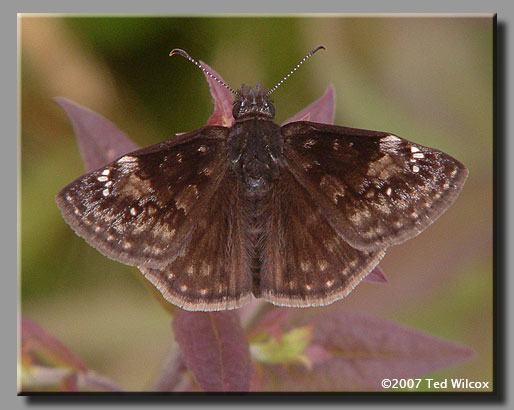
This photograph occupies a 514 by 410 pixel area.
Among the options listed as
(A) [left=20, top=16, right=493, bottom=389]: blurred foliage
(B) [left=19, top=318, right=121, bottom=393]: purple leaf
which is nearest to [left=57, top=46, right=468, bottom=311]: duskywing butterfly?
(A) [left=20, top=16, right=493, bottom=389]: blurred foliage

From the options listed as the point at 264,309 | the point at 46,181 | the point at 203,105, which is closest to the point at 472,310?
the point at 264,309

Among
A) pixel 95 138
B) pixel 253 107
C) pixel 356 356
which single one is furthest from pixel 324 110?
pixel 356 356

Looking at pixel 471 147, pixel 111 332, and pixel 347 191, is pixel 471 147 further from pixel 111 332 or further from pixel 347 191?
pixel 111 332

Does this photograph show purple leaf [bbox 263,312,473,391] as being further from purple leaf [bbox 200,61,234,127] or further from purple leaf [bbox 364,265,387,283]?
purple leaf [bbox 200,61,234,127]

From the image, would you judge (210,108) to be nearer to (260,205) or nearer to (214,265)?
(260,205)

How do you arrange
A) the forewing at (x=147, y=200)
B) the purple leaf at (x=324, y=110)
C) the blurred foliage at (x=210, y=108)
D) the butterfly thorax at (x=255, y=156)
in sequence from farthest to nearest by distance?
the blurred foliage at (x=210, y=108) → the purple leaf at (x=324, y=110) → the butterfly thorax at (x=255, y=156) → the forewing at (x=147, y=200)

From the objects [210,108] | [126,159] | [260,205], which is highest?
[210,108]

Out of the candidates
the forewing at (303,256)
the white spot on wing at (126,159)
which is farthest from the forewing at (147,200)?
the forewing at (303,256)

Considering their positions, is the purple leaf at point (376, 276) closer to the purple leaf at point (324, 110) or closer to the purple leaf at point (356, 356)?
the purple leaf at point (356, 356)
